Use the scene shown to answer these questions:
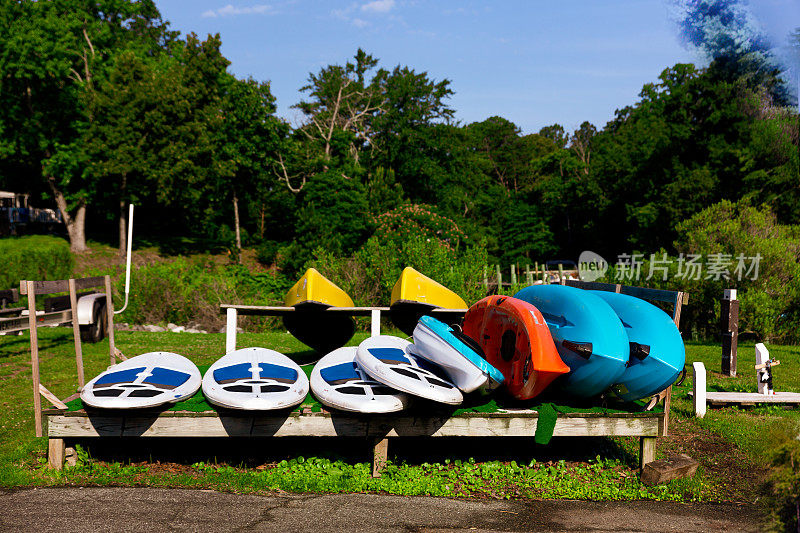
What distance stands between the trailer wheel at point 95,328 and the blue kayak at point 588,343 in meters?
10.3

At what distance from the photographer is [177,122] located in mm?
31906

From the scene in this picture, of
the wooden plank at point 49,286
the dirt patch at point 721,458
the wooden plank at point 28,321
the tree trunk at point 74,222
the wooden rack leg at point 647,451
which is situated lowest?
the dirt patch at point 721,458

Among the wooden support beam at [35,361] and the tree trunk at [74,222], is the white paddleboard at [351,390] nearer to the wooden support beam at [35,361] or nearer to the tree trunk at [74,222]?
the wooden support beam at [35,361]

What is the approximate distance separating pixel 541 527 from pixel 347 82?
37414 mm

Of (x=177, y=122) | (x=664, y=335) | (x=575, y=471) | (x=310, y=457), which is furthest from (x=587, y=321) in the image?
(x=177, y=122)

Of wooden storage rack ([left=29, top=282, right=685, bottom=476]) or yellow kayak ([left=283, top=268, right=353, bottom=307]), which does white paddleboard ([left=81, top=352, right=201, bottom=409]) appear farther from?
yellow kayak ([left=283, top=268, right=353, bottom=307])

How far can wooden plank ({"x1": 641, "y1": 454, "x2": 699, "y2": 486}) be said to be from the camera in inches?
209

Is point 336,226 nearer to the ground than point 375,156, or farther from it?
nearer to the ground

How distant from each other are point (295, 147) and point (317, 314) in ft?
95.2

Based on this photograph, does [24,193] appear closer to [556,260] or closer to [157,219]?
[157,219]

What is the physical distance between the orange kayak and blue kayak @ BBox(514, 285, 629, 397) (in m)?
0.26

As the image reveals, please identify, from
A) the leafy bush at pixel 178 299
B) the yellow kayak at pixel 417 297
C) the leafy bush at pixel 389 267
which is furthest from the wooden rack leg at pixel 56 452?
the leafy bush at pixel 178 299

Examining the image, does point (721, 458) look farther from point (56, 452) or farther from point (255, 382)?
point (56, 452)

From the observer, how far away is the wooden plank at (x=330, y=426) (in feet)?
17.1
